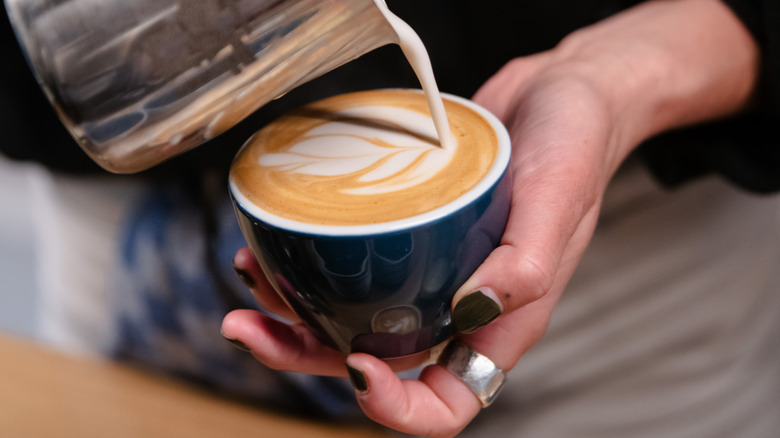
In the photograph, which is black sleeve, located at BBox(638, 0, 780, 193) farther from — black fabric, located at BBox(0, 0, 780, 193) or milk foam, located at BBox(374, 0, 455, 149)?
milk foam, located at BBox(374, 0, 455, 149)

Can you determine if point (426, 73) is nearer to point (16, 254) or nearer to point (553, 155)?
point (553, 155)

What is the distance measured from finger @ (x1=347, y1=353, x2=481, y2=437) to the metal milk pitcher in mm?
227

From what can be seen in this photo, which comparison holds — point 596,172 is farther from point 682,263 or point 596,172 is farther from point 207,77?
point 682,263

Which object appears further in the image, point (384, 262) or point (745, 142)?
point (745, 142)

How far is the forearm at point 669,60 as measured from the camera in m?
0.77

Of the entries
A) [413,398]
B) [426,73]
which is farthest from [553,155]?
[413,398]

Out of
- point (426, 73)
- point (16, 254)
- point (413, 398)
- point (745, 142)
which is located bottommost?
point (16, 254)

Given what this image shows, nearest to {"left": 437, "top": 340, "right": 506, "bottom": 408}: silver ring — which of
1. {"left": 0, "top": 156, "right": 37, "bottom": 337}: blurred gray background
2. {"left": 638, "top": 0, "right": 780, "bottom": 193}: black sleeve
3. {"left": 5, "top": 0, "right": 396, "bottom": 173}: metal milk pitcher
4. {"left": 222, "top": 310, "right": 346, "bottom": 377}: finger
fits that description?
{"left": 222, "top": 310, "right": 346, "bottom": 377}: finger

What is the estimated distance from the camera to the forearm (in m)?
0.77

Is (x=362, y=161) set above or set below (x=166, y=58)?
below

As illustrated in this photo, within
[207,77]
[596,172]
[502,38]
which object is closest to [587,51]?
[502,38]

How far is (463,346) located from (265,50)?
1.04 ft

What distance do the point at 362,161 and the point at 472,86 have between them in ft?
1.39

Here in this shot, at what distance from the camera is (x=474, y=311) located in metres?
0.50
